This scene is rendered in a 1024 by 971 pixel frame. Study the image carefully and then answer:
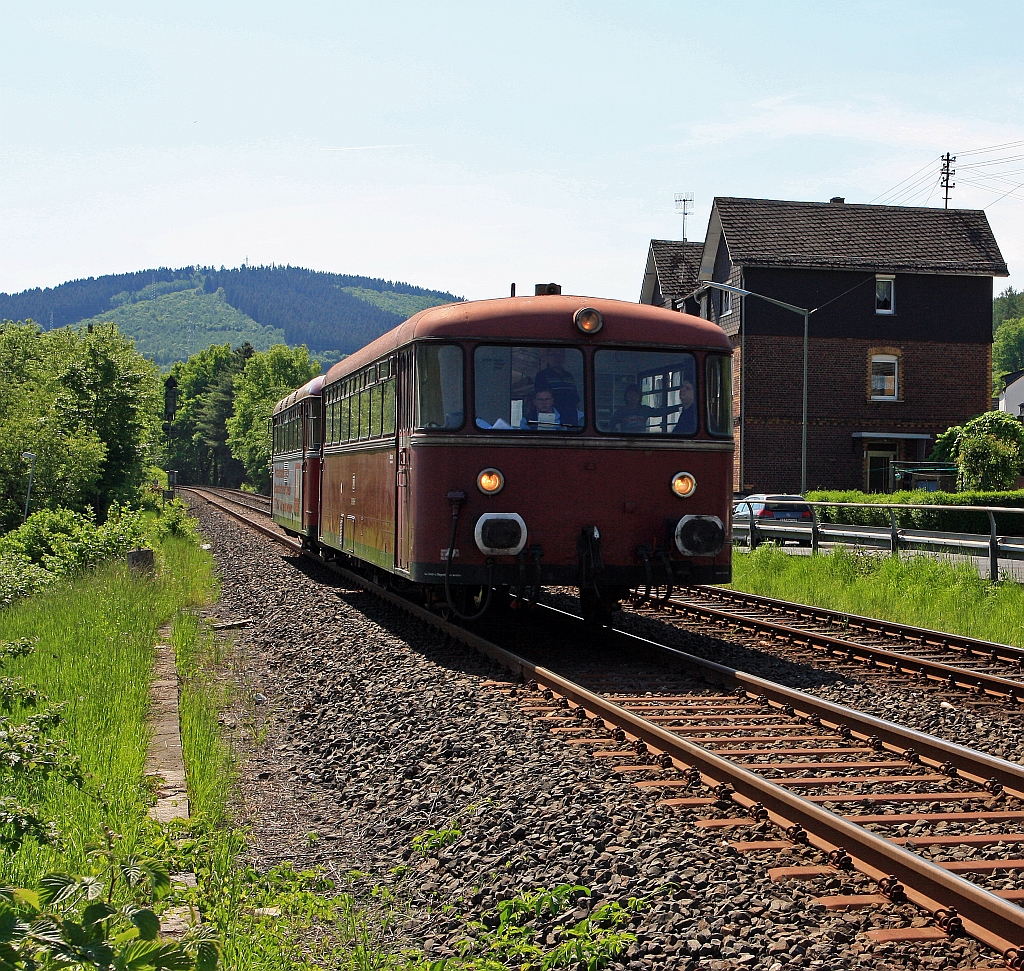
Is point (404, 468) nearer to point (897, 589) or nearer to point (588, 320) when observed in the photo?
point (588, 320)

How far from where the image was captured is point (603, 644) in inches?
461

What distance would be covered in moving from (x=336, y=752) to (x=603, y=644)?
4.37 m

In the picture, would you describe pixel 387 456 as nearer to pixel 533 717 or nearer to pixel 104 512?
pixel 533 717

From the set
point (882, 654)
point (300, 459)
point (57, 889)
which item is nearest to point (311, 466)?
point (300, 459)

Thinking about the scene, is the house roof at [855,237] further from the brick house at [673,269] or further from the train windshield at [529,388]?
the train windshield at [529,388]

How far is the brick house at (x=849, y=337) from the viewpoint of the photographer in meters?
40.1

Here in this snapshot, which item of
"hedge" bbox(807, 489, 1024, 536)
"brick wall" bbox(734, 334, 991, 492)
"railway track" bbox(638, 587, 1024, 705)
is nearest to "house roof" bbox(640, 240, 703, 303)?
"brick wall" bbox(734, 334, 991, 492)

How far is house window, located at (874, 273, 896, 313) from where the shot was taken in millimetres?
41156

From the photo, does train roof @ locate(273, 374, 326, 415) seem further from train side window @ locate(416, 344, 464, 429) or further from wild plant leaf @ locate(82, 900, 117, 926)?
wild plant leaf @ locate(82, 900, 117, 926)

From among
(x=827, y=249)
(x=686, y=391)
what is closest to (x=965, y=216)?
(x=827, y=249)

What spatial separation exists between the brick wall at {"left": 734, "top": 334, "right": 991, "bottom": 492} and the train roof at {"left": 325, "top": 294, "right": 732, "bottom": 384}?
1132 inches

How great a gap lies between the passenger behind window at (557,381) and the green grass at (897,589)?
5.23 metres

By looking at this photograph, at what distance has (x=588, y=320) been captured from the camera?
10914 millimetres

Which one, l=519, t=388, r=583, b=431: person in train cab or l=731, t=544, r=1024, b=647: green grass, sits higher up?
l=519, t=388, r=583, b=431: person in train cab
